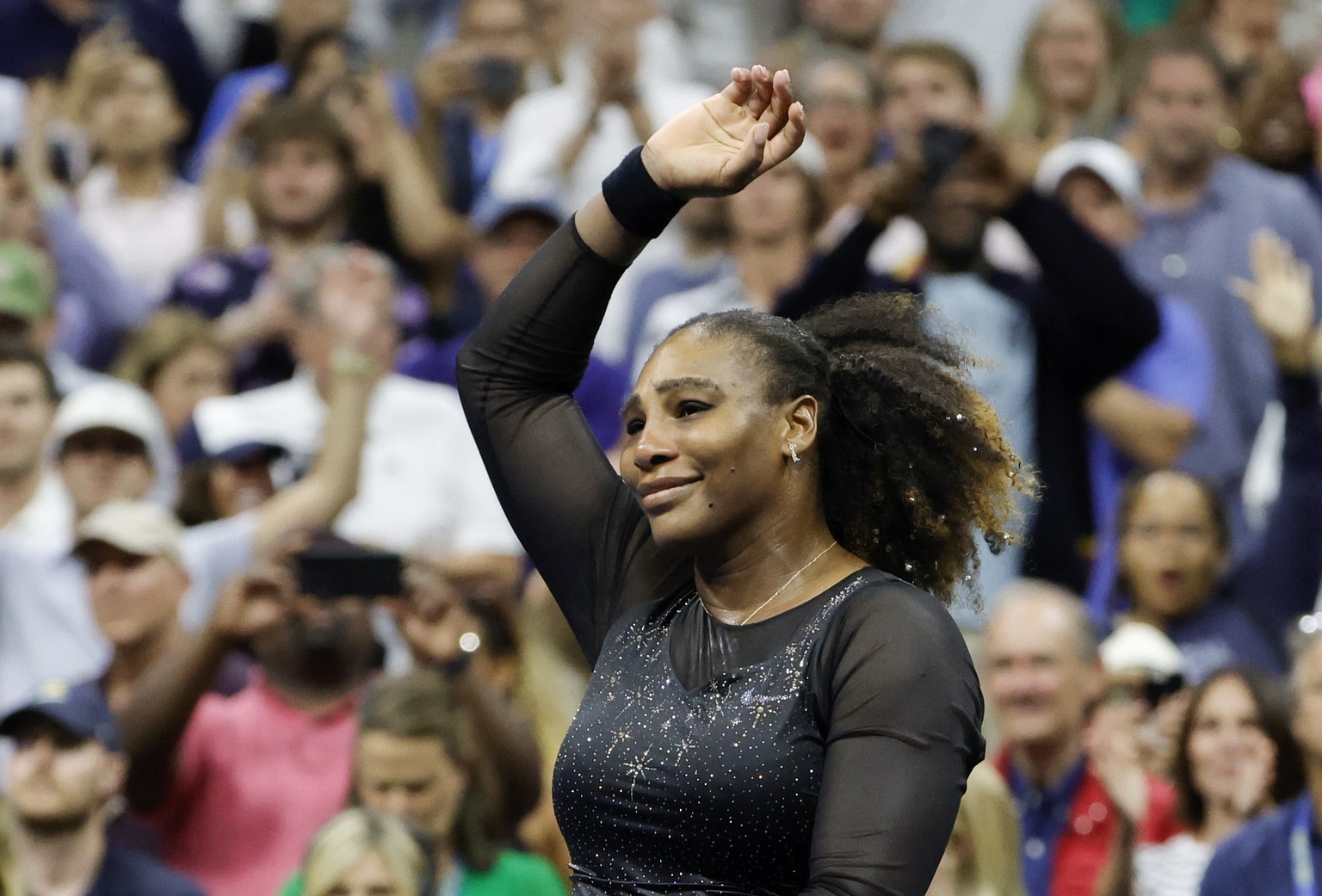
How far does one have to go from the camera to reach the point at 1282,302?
6.66m

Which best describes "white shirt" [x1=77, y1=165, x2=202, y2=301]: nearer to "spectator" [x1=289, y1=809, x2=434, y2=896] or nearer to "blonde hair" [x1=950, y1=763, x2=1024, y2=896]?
"spectator" [x1=289, y1=809, x2=434, y2=896]

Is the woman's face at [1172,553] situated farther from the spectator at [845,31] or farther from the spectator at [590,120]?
the spectator at [845,31]

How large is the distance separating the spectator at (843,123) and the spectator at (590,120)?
0.53m

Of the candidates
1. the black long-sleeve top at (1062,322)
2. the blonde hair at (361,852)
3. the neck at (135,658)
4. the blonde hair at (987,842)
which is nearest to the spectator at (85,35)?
the black long-sleeve top at (1062,322)

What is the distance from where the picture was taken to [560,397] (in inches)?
108

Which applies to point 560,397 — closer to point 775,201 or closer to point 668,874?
point 668,874

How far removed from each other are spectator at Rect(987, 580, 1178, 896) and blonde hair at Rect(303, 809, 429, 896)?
1.50m

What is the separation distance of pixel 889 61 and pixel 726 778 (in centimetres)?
583

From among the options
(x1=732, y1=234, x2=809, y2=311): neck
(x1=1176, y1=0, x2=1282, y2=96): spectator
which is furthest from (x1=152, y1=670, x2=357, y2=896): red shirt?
(x1=1176, y1=0, x2=1282, y2=96): spectator

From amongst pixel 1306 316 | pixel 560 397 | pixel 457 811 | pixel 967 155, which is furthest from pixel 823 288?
pixel 560 397

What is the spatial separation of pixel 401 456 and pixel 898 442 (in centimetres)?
408

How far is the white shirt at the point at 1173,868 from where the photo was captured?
16.2ft

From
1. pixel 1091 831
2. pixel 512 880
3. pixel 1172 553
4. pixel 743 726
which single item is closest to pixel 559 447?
pixel 743 726

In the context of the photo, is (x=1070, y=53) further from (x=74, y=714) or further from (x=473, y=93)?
(x=74, y=714)
